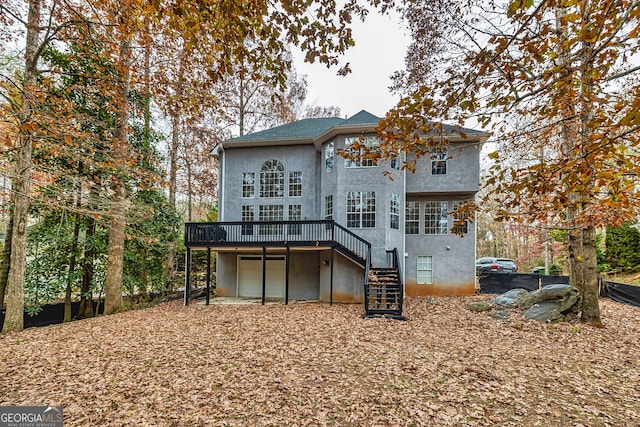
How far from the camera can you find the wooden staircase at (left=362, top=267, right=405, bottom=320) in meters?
9.54

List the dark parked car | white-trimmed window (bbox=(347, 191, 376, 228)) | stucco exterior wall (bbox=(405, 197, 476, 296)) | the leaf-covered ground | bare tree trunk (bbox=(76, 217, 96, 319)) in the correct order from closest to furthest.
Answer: the leaf-covered ground
bare tree trunk (bbox=(76, 217, 96, 319))
white-trimmed window (bbox=(347, 191, 376, 228))
stucco exterior wall (bbox=(405, 197, 476, 296))
the dark parked car

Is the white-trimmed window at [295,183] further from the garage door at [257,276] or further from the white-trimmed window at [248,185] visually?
the garage door at [257,276]

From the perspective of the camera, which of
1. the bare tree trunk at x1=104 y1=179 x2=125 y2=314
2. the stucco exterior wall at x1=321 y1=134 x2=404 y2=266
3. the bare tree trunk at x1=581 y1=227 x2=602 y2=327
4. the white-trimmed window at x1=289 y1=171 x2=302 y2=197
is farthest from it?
the white-trimmed window at x1=289 y1=171 x2=302 y2=197

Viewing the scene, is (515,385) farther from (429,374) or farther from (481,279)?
(481,279)

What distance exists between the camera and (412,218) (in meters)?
14.3

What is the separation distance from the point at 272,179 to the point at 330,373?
10.3 meters

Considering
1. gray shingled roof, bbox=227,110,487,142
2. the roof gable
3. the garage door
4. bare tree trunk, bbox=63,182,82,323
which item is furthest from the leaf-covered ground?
gray shingled roof, bbox=227,110,487,142

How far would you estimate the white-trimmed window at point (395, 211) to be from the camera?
1282 centimetres

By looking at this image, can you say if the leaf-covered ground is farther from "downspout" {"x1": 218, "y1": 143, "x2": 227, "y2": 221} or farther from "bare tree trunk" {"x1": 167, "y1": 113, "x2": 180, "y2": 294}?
"downspout" {"x1": 218, "y1": 143, "x2": 227, "y2": 221}

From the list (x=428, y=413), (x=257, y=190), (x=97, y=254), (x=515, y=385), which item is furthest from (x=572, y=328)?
(x=97, y=254)

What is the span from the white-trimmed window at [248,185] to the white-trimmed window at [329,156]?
11.3 ft

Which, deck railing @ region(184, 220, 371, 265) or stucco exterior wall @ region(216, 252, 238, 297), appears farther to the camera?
stucco exterior wall @ region(216, 252, 238, 297)

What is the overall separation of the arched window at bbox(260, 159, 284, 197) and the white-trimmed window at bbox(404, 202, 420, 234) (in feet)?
19.0

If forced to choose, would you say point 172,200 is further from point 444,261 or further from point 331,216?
point 444,261
